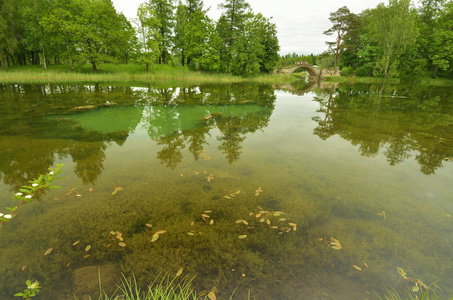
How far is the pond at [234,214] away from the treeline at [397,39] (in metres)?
41.6

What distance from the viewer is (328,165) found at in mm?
5125

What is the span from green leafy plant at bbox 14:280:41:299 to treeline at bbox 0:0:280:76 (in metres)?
34.0

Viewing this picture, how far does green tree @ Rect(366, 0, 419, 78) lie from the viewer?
3425cm

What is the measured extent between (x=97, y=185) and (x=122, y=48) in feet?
113

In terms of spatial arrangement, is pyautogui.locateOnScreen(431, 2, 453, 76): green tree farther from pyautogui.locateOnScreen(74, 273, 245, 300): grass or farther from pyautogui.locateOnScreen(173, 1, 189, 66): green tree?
pyautogui.locateOnScreen(74, 273, 245, 300): grass

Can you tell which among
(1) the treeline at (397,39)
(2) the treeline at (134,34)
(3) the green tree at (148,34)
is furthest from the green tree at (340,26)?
(3) the green tree at (148,34)

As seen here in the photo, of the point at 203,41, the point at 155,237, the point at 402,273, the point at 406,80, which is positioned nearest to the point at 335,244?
the point at 402,273

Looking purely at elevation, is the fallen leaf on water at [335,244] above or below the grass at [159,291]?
above

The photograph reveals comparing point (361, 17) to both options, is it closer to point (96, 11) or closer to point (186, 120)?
point (96, 11)

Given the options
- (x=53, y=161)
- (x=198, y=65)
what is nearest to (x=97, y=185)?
(x=53, y=161)

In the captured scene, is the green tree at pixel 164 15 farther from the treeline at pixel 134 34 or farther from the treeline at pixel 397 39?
the treeline at pixel 397 39

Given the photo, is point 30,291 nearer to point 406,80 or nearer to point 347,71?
point 406,80

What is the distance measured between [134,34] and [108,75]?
8.99 metres

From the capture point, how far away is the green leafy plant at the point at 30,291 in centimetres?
197
